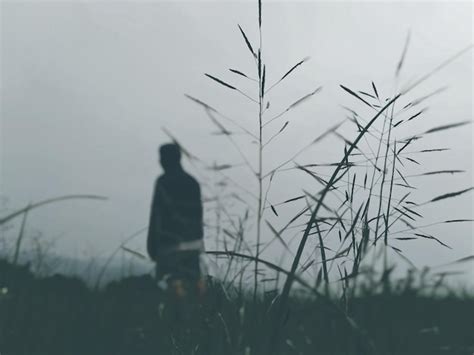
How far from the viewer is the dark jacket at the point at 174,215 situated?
1.40 metres

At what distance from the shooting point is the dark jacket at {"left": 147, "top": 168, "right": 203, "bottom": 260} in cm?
140

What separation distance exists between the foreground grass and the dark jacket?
17 cm

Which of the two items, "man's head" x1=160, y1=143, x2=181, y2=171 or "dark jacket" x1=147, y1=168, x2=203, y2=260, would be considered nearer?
"dark jacket" x1=147, y1=168, x2=203, y2=260

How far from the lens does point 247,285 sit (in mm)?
→ 1684

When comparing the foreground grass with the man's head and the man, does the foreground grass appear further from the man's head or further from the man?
the man's head

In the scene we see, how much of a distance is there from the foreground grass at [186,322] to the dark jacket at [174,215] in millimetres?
174

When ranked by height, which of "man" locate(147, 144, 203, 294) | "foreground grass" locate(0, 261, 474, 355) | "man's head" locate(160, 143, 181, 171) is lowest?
"foreground grass" locate(0, 261, 474, 355)

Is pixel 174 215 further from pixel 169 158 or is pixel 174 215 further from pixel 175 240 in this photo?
pixel 169 158

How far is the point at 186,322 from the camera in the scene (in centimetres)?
179

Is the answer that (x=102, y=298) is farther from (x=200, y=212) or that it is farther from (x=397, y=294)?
(x=397, y=294)

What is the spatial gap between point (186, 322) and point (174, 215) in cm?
58

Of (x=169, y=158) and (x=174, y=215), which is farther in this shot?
(x=169, y=158)

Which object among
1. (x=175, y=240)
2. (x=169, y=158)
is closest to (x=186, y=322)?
(x=175, y=240)

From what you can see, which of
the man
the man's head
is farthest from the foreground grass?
the man's head
